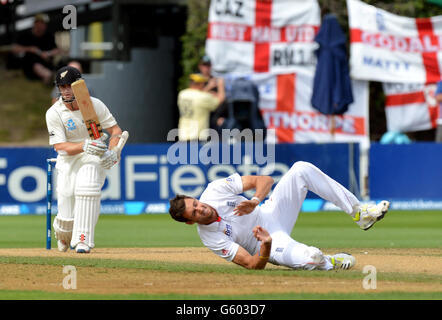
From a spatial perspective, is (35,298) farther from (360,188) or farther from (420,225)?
(360,188)

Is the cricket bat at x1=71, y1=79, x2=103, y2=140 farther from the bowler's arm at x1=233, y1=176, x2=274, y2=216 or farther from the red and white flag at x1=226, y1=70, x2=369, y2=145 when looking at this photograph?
the red and white flag at x1=226, y1=70, x2=369, y2=145

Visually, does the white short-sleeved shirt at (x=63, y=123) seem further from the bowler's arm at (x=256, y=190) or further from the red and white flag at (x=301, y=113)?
the red and white flag at (x=301, y=113)

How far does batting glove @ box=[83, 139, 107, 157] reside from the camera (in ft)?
33.8

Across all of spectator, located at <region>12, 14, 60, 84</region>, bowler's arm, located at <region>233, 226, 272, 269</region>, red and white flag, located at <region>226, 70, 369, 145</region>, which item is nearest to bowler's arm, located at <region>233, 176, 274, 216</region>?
bowler's arm, located at <region>233, 226, 272, 269</region>

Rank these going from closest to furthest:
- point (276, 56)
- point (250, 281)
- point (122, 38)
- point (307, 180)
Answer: point (250, 281) → point (307, 180) → point (276, 56) → point (122, 38)

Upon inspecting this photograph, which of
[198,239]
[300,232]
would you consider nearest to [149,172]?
[198,239]

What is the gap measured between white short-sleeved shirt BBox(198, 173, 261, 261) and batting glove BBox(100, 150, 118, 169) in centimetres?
176

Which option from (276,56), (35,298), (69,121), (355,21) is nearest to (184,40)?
(276,56)

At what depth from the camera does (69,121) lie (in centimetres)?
1067

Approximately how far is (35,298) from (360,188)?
1037cm

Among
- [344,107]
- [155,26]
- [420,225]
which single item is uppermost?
[155,26]

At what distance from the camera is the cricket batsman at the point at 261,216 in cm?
875

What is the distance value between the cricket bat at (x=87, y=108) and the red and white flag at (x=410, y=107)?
11.3 metres

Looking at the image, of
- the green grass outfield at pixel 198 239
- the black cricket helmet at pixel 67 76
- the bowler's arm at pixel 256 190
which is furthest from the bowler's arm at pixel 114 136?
the bowler's arm at pixel 256 190
